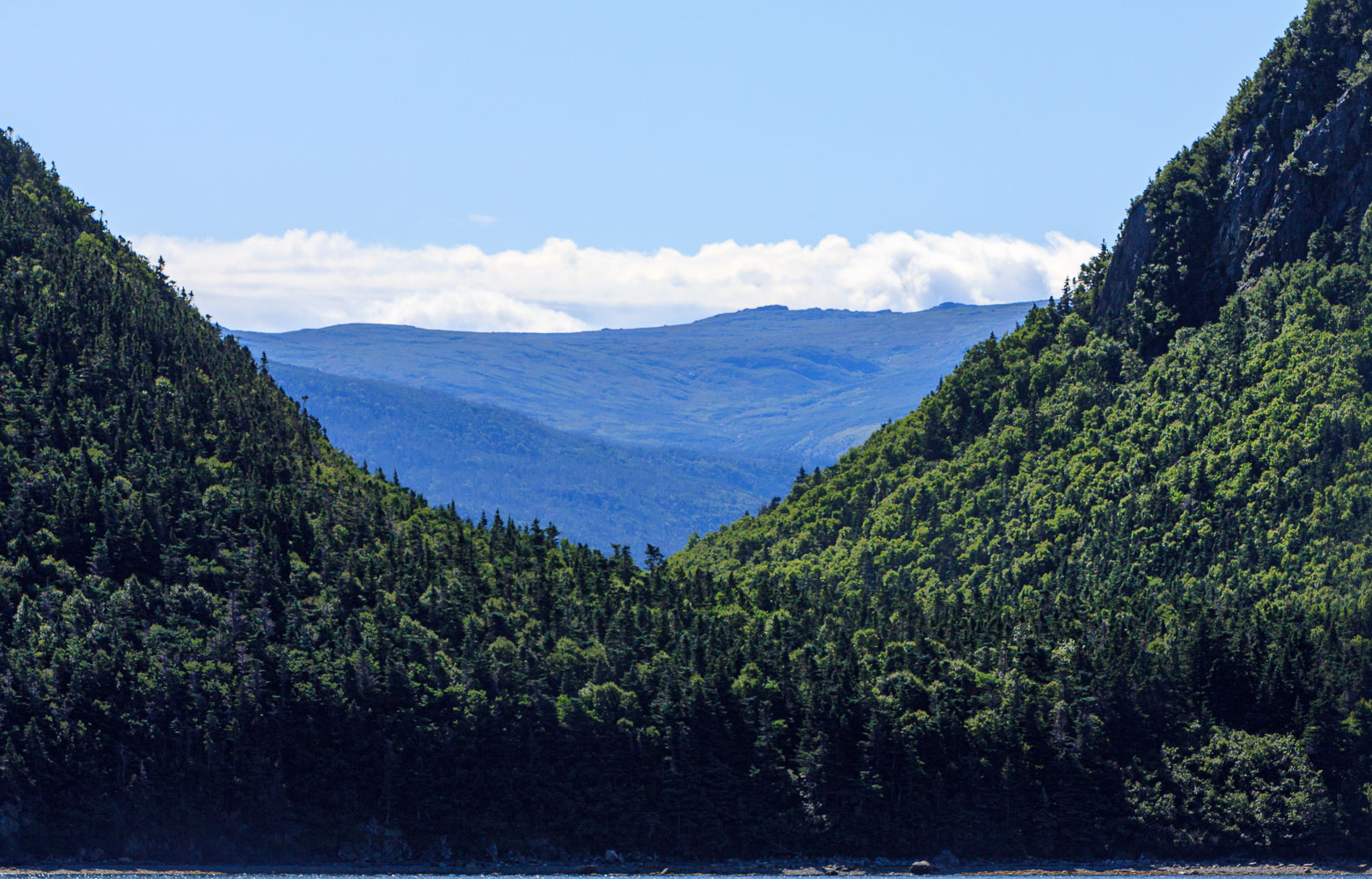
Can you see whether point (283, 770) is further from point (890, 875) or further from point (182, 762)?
point (890, 875)

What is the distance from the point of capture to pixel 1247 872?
650 ft

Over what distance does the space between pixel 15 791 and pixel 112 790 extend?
9392mm

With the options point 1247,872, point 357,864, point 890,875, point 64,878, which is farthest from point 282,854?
point 1247,872

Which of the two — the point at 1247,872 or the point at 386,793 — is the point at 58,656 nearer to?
the point at 386,793

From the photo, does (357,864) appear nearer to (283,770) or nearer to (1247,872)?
(283,770)

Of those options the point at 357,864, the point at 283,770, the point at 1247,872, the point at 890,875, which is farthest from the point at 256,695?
the point at 1247,872

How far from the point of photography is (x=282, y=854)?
19738 cm

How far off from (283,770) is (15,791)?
86.8ft

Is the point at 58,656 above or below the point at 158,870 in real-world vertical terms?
above

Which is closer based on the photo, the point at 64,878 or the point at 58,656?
the point at 64,878

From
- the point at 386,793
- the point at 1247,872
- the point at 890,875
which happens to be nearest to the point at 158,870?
the point at 386,793

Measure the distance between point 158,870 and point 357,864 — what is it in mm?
20025

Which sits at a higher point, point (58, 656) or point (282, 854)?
point (58, 656)

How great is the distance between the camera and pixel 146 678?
198 meters
